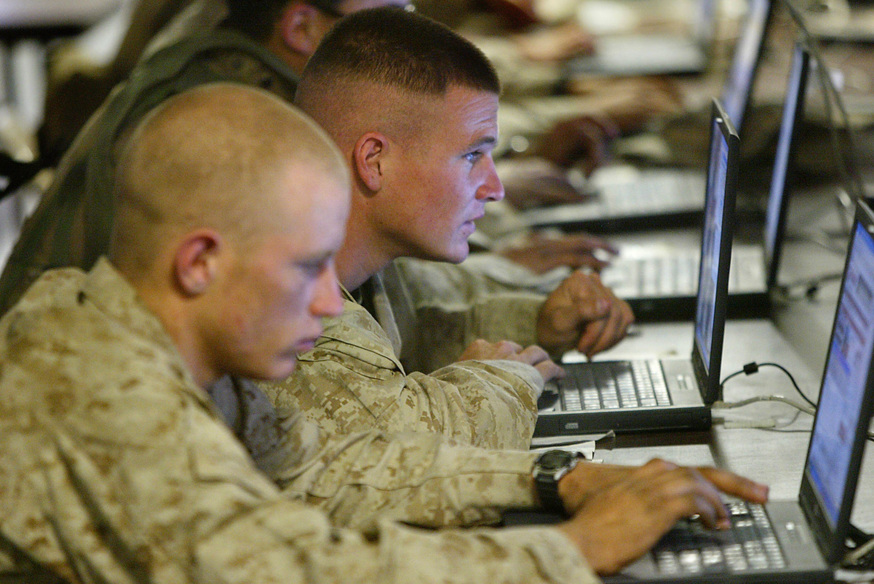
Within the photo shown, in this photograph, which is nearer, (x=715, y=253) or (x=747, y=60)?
(x=715, y=253)

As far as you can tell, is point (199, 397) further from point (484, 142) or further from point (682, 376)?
point (682, 376)

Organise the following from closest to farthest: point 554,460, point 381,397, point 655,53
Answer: point 554,460 → point 381,397 → point 655,53

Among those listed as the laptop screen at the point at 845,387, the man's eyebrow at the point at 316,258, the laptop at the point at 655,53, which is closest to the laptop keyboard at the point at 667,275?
the laptop screen at the point at 845,387

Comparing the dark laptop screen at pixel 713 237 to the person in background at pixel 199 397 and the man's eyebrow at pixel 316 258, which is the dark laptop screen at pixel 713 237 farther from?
the man's eyebrow at pixel 316 258

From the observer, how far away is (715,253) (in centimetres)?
151

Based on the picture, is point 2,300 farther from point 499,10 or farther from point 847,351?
point 499,10

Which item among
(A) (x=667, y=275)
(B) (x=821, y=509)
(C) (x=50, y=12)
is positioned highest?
(B) (x=821, y=509)

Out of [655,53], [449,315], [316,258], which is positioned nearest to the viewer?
[316,258]

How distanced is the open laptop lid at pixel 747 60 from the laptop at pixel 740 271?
1.37 ft

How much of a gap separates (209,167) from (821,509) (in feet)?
2.21

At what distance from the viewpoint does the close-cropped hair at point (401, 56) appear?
1.51 m

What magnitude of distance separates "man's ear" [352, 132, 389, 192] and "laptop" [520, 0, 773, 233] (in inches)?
46.3

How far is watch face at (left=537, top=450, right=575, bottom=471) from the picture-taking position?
46.9 inches

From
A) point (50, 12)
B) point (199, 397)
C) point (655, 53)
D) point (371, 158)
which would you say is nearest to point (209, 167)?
point (199, 397)
